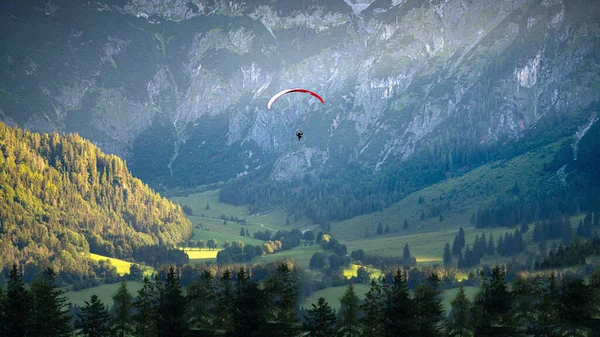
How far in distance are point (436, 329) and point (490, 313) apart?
28.6ft

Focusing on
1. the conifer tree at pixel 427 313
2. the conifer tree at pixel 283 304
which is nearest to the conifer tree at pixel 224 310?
the conifer tree at pixel 283 304

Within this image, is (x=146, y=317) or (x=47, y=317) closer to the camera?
(x=47, y=317)

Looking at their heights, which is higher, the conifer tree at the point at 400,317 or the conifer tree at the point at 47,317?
the conifer tree at the point at 47,317

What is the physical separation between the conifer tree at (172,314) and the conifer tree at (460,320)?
37.6 metres

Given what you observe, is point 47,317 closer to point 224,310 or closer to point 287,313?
point 224,310

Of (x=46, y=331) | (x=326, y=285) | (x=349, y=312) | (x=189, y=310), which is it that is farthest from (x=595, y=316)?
(x=326, y=285)

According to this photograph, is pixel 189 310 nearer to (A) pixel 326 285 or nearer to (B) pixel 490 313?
(B) pixel 490 313

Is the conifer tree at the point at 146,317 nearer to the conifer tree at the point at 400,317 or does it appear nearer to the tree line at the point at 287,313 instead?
the tree line at the point at 287,313

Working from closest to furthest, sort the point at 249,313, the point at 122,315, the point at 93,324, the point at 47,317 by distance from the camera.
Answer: the point at 249,313
the point at 47,317
the point at 93,324
the point at 122,315

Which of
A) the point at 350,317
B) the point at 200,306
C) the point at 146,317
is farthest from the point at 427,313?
the point at 146,317

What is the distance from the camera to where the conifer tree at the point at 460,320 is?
104 m

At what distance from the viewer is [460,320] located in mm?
104625

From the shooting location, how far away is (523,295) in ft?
357

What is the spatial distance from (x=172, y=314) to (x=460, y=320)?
4084cm
